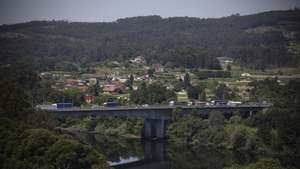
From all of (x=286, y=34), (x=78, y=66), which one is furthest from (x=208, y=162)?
(x=286, y=34)

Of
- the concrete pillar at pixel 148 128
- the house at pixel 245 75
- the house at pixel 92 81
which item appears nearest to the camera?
the concrete pillar at pixel 148 128

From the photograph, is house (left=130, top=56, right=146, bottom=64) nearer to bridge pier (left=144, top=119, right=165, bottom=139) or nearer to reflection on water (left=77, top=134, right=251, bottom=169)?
bridge pier (left=144, top=119, right=165, bottom=139)

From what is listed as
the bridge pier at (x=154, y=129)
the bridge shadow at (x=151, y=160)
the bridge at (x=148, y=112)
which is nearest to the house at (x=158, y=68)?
the bridge at (x=148, y=112)

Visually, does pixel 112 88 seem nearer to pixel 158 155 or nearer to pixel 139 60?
pixel 158 155

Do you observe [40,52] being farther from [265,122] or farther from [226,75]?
[265,122]

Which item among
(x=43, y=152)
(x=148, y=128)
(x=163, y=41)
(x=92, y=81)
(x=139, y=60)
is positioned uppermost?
(x=163, y=41)

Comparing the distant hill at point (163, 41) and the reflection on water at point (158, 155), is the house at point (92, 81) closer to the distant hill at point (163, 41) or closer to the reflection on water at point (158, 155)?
the distant hill at point (163, 41)

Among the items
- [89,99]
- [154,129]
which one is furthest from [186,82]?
[154,129]
